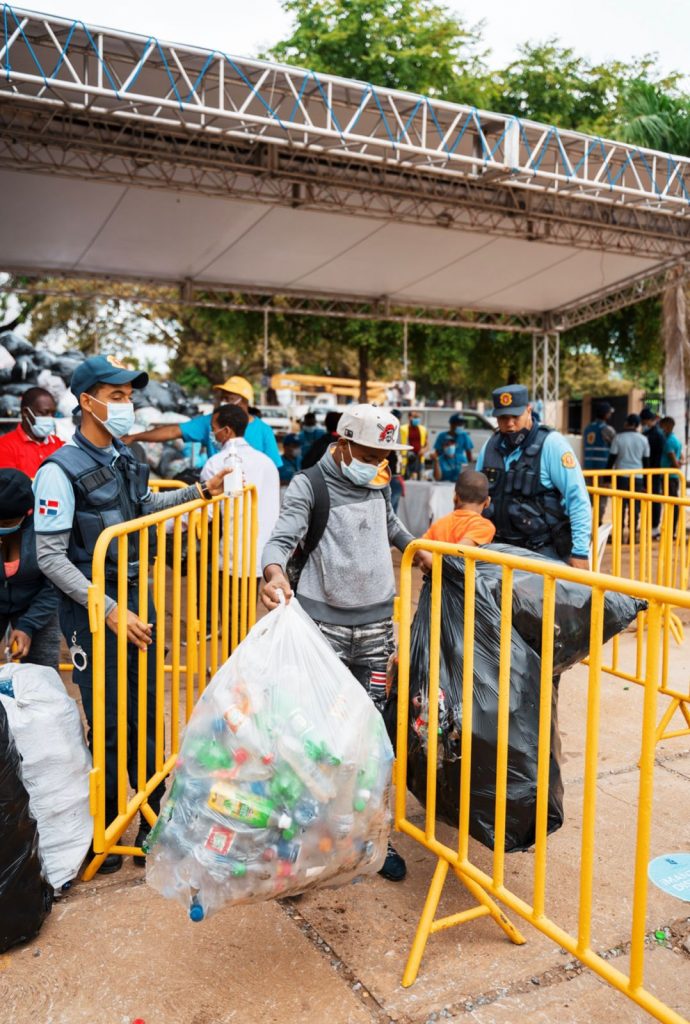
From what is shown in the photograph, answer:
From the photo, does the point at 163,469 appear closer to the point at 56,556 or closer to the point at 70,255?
the point at 70,255

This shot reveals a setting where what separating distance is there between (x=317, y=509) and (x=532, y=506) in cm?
149

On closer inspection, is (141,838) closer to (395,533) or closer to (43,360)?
(395,533)

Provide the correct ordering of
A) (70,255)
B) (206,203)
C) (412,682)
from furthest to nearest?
1. (70,255)
2. (206,203)
3. (412,682)

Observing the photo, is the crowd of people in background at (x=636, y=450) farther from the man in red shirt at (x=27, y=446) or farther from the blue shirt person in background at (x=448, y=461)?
the man in red shirt at (x=27, y=446)

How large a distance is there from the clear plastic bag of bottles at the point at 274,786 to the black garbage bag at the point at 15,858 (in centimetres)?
39

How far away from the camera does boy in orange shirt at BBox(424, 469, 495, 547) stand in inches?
141

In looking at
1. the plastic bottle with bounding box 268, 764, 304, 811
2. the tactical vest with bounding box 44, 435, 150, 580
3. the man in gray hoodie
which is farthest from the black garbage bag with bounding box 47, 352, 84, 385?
the plastic bottle with bounding box 268, 764, 304, 811

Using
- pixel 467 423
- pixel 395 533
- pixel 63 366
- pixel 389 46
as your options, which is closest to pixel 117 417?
pixel 395 533

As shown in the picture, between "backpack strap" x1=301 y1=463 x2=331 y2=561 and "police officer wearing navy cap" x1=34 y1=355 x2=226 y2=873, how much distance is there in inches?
24.9

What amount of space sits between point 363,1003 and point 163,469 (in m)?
11.5

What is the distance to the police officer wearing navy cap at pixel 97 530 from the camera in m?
2.70

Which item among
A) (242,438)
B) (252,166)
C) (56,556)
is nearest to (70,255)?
(252,166)

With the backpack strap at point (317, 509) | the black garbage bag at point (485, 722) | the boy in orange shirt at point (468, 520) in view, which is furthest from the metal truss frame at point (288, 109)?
the black garbage bag at point (485, 722)

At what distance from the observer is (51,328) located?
30141 mm
